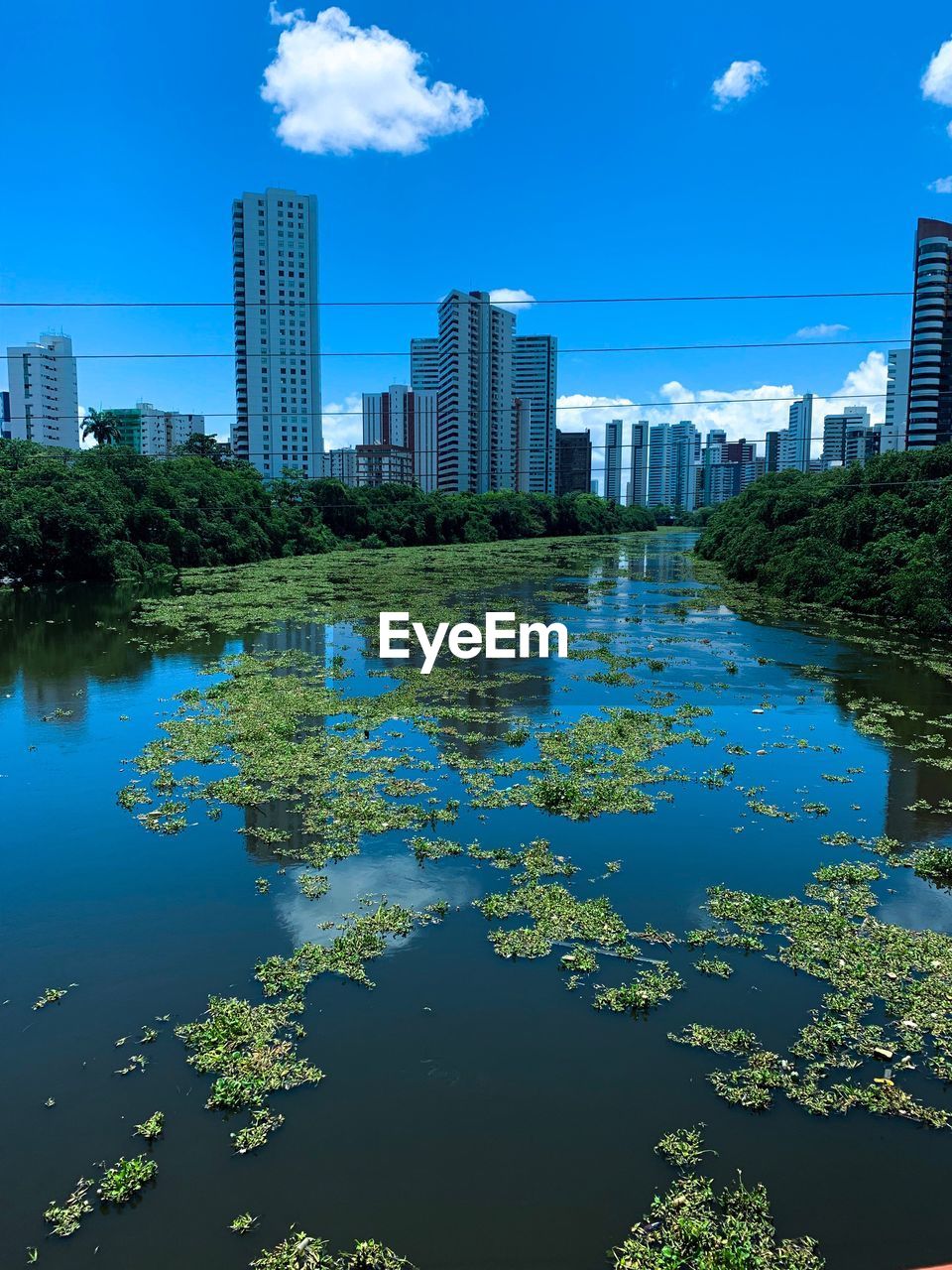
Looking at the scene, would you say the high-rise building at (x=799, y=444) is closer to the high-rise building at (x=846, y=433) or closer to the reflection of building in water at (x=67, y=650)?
the high-rise building at (x=846, y=433)

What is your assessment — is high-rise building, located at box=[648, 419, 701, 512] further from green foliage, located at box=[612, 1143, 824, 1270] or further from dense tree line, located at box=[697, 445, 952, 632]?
green foliage, located at box=[612, 1143, 824, 1270]

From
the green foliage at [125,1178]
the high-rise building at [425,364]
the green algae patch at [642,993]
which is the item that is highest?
the high-rise building at [425,364]

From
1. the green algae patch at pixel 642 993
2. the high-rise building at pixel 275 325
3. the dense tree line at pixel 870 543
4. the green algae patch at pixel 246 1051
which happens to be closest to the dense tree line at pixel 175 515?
the dense tree line at pixel 870 543

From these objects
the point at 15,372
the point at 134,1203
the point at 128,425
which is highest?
the point at 15,372

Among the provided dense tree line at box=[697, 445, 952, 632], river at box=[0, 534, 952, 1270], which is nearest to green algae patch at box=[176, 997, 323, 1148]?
river at box=[0, 534, 952, 1270]

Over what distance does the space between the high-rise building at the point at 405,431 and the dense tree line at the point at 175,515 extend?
33.7 metres

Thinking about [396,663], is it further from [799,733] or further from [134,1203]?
[134,1203]

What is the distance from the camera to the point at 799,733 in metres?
11.8

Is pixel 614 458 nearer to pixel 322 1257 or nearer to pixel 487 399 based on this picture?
pixel 487 399

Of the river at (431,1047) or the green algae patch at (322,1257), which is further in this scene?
the river at (431,1047)

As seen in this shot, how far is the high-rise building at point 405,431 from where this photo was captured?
3962 inches

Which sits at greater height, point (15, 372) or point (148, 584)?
point (15, 372)

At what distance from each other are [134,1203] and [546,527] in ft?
233

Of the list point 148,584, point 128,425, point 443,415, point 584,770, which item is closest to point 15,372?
point 128,425
